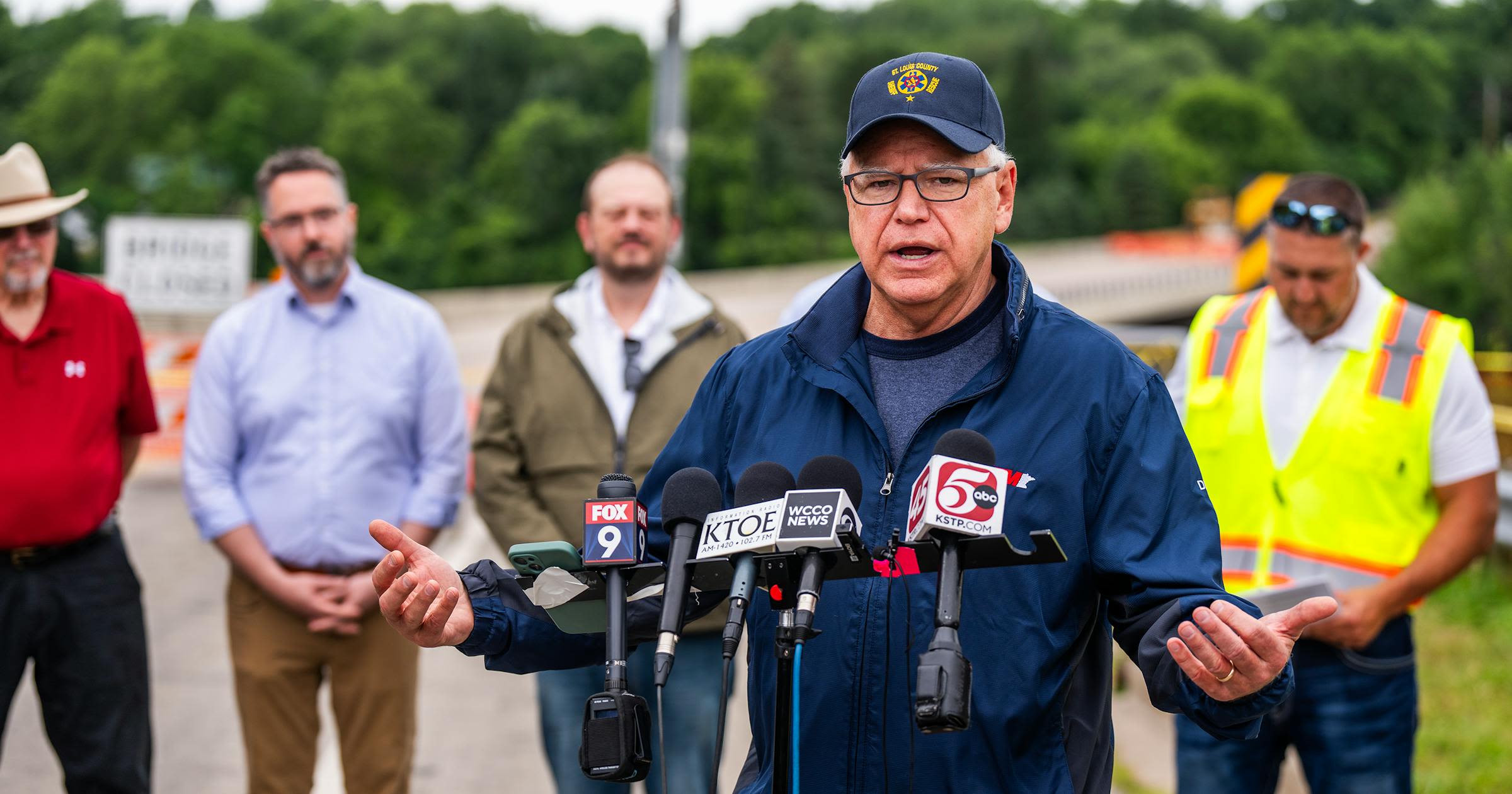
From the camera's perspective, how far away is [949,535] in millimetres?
2285

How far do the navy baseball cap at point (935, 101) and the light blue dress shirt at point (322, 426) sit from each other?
289 cm

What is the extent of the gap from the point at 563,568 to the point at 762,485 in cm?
40

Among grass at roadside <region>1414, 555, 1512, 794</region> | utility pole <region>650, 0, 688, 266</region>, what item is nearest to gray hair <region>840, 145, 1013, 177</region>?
grass at roadside <region>1414, 555, 1512, 794</region>

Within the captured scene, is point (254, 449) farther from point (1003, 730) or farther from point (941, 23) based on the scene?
point (941, 23)

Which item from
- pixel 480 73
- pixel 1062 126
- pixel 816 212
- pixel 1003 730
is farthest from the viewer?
pixel 1062 126

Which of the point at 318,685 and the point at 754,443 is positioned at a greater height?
the point at 754,443

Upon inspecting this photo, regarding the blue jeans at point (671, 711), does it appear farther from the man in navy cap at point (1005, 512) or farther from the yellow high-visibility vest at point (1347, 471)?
the man in navy cap at point (1005, 512)

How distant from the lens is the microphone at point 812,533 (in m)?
2.27

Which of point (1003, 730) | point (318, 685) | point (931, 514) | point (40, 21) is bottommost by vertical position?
point (318, 685)

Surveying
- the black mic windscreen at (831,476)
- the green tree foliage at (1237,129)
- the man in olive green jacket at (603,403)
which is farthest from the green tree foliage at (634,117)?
the black mic windscreen at (831,476)

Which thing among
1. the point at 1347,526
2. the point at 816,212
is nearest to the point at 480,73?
the point at 816,212

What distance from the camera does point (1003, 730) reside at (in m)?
2.62

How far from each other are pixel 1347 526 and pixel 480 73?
123196 millimetres

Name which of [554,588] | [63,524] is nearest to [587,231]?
[63,524]
